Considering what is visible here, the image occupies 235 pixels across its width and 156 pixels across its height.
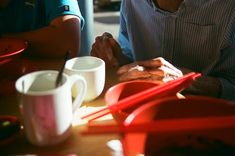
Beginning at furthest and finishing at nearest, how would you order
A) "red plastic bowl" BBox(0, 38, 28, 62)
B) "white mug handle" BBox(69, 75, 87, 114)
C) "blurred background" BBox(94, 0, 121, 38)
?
"blurred background" BBox(94, 0, 121, 38) → "red plastic bowl" BBox(0, 38, 28, 62) → "white mug handle" BBox(69, 75, 87, 114)

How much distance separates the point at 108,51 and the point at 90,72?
29 cm

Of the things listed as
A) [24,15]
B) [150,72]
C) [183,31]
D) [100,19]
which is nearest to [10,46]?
[24,15]

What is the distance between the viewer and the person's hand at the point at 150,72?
0.90 m

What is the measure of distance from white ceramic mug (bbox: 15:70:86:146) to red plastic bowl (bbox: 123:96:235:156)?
0.44 ft

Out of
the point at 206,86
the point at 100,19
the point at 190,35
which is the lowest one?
the point at 100,19

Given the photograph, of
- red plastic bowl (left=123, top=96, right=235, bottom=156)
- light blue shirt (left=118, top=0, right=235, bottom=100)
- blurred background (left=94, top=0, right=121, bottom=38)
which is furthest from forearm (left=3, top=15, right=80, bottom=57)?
blurred background (left=94, top=0, right=121, bottom=38)

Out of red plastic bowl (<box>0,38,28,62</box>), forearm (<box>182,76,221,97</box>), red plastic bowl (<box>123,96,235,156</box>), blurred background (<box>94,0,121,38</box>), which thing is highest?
red plastic bowl (<box>0,38,28,62</box>)

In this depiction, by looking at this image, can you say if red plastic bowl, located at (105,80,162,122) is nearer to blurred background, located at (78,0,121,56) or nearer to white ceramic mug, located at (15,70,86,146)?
white ceramic mug, located at (15,70,86,146)

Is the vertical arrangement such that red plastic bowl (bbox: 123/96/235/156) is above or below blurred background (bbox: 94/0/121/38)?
above

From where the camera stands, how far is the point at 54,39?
4.00 feet

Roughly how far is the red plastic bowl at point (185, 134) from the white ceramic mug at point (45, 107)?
13cm

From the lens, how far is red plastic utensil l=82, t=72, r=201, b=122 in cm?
69

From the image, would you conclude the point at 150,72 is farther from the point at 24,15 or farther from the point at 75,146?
the point at 24,15

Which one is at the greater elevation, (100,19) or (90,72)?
(90,72)
